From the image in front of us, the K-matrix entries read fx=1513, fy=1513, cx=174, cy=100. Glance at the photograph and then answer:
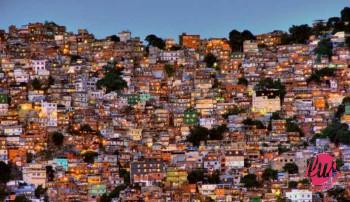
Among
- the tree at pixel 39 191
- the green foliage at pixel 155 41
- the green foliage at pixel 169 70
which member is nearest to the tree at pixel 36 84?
the green foliage at pixel 169 70

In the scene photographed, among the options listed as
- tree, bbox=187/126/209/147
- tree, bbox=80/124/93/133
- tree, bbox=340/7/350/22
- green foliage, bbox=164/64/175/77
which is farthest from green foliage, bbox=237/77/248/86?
tree, bbox=80/124/93/133

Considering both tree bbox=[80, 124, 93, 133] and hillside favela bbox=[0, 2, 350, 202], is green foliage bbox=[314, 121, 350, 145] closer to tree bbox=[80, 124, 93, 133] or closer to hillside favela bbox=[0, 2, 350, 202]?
hillside favela bbox=[0, 2, 350, 202]

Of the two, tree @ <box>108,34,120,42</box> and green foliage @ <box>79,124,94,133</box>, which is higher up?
tree @ <box>108,34,120,42</box>

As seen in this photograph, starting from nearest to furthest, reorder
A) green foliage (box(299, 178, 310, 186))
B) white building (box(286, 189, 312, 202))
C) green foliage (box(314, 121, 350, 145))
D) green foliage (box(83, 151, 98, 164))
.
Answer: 1. white building (box(286, 189, 312, 202))
2. green foliage (box(299, 178, 310, 186))
3. green foliage (box(314, 121, 350, 145))
4. green foliage (box(83, 151, 98, 164))

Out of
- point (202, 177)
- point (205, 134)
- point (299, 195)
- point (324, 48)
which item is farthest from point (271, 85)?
point (299, 195)

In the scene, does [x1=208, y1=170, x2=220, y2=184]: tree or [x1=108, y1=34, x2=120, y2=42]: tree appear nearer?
[x1=208, y1=170, x2=220, y2=184]: tree


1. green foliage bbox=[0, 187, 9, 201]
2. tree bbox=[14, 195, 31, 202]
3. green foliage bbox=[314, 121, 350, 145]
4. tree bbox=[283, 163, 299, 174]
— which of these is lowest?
tree bbox=[14, 195, 31, 202]

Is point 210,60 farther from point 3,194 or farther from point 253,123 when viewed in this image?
point 3,194

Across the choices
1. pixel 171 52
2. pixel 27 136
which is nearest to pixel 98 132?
pixel 27 136
